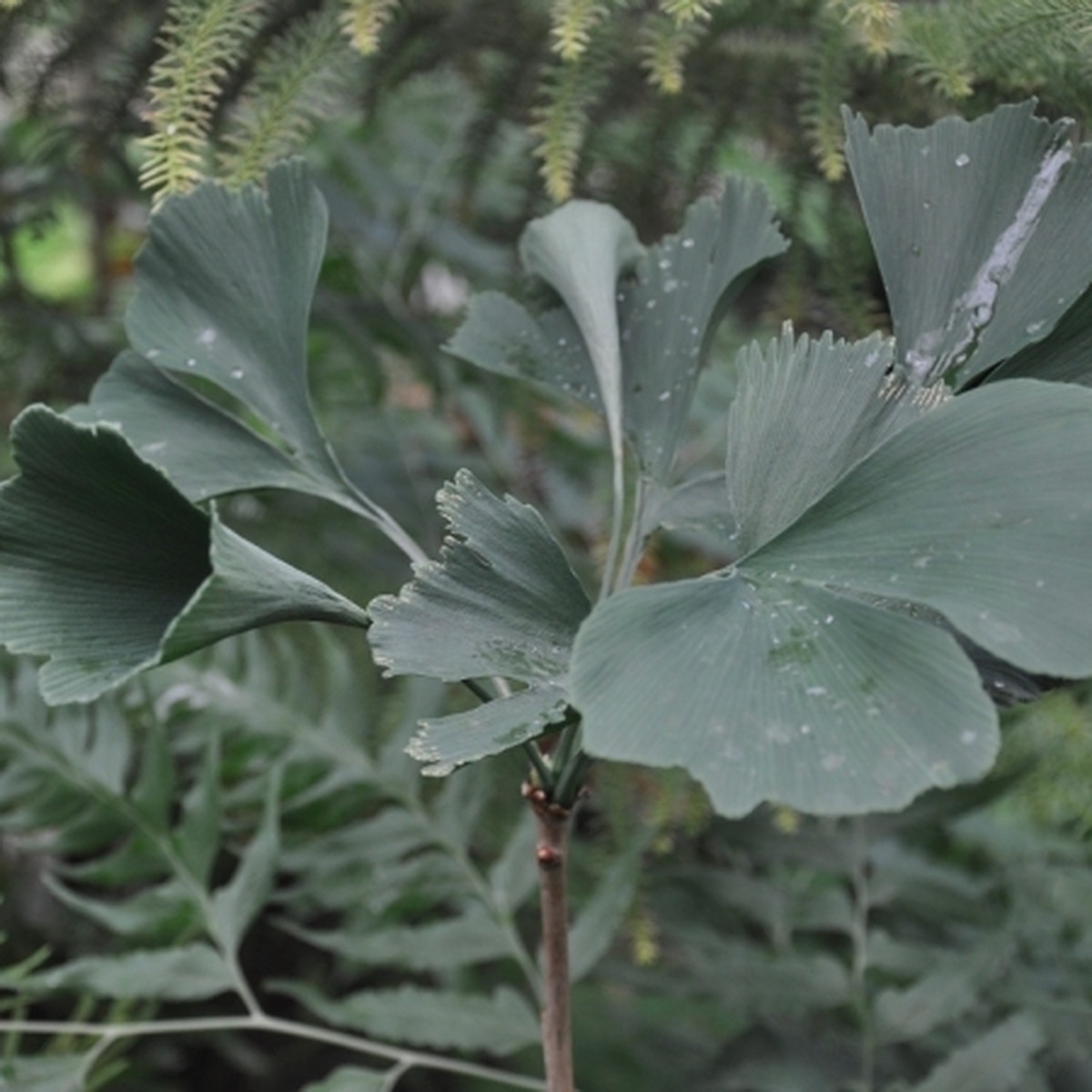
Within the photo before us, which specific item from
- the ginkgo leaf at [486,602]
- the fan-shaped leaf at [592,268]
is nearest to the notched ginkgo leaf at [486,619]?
the ginkgo leaf at [486,602]

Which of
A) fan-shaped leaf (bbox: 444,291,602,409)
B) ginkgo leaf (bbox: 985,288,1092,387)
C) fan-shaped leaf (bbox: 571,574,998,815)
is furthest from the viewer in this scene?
fan-shaped leaf (bbox: 444,291,602,409)

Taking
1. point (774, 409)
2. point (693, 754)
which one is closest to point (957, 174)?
point (774, 409)

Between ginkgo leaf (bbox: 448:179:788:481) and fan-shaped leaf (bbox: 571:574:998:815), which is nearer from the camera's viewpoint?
fan-shaped leaf (bbox: 571:574:998:815)

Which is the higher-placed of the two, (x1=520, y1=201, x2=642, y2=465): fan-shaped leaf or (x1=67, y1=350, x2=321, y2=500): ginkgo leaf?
(x1=520, y1=201, x2=642, y2=465): fan-shaped leaf

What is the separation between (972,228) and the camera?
434 mm

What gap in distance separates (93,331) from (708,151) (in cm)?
53

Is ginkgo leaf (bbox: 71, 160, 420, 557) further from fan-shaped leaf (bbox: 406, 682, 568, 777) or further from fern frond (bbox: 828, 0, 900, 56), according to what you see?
fern frond (bbox: 828, 0, 900, 56)

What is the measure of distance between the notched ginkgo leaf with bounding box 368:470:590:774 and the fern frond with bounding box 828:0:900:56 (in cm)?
27

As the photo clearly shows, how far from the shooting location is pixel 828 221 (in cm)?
77

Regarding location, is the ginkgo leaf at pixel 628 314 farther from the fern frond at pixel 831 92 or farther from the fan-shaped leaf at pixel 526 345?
the fern frond at pixel 831 92

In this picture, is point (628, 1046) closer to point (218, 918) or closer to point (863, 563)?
point (218, 918)

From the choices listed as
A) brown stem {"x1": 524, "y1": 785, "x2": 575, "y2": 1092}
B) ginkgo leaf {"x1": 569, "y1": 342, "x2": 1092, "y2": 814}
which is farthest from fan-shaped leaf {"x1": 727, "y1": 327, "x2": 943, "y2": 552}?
brown stem {"x1": 524, "y1": 785, "x2": 575, "y2": 1092}

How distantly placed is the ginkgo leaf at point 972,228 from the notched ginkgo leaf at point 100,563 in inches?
8.2

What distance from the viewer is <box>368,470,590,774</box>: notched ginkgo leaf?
363mm
